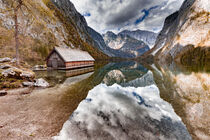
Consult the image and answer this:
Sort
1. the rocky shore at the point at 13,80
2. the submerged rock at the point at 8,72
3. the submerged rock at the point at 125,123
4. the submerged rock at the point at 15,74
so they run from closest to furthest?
the submerged rock at the point at 125,123 → the rocky shore at the point at 13,80 → the submerged rock at the point at 8,72 → the submerged rock at the point at 15,74

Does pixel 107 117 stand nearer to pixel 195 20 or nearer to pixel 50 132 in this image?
pixel 50 132

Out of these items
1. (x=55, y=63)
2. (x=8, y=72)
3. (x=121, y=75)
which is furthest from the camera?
(x=55, y=63)

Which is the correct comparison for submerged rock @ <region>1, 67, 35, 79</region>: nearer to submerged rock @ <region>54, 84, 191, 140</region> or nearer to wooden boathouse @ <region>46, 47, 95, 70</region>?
submerged rock @ <region>54, 84, 191, 140</region>

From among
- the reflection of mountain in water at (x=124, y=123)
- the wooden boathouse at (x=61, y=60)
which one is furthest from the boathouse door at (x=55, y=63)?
the reflection of mountain in water at (x=124, y=123)

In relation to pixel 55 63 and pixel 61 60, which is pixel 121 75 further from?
pixel 55 63

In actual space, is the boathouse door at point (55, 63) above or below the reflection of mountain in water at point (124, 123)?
above

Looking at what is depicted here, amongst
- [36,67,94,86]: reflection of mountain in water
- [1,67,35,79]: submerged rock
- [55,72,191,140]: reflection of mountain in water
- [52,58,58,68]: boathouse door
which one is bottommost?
[55,72,191,140]: reflection of mountain in water

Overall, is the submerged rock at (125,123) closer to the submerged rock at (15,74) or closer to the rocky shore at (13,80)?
the rocky shore at (13,80)

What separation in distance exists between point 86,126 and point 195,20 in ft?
331

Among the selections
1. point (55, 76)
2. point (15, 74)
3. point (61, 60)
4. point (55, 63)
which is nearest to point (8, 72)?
point (15, 74)

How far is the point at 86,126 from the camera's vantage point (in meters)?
4.79

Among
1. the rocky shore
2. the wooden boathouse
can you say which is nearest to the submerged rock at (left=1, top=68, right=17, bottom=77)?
the rocky shore

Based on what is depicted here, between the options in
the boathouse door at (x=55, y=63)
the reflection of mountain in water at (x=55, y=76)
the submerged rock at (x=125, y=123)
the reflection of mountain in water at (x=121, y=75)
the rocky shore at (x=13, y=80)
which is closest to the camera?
the submerged rock at (x=125, y=123)

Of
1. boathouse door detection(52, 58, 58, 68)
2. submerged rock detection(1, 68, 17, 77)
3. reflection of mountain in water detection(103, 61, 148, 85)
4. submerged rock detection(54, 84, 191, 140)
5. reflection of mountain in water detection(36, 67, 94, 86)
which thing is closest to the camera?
submerged rock detection(54, 84, 191, 140)
